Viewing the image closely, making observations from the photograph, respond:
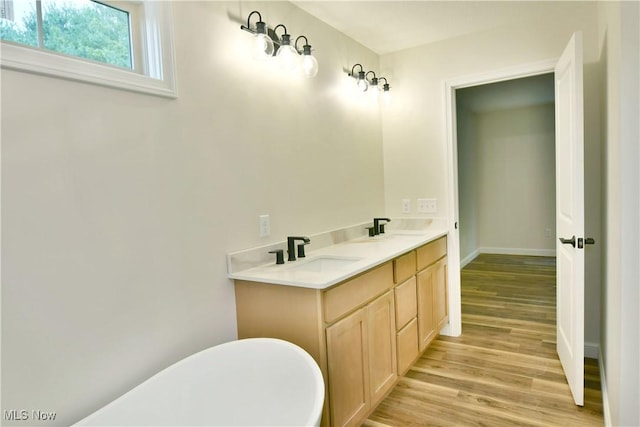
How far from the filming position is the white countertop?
1.72m

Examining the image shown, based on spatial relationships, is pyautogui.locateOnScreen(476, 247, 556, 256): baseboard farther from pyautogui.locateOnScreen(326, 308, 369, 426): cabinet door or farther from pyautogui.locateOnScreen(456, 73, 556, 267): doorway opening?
pyautogui.locateOnScreen(326, 308, 369, 426): cabinet door

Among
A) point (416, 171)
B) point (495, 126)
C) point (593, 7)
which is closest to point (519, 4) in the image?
point (593, 7)

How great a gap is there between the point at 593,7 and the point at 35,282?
341 centimetres

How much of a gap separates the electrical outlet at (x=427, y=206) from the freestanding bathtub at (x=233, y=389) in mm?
2039

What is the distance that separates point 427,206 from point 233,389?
7.33ft

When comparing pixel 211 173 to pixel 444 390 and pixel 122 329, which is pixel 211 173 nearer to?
pixel 122 329

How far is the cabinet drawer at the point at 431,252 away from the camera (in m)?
2.64

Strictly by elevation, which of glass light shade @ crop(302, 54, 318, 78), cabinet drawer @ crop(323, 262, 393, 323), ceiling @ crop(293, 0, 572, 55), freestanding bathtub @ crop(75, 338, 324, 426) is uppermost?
ceiling @ crop(293, 0, 572, 55)

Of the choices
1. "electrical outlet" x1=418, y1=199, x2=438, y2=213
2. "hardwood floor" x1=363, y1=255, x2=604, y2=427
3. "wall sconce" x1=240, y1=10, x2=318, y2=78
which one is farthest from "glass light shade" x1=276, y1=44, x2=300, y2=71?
"hardwood floor" x1=363, y1=255, x2=604, y2=427

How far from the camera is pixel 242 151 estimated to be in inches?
77.6

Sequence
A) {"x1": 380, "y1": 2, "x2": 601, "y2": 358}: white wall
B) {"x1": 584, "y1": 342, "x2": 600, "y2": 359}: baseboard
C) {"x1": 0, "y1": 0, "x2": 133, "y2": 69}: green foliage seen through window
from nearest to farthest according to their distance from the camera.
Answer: {"x1": 0, "y1": 0, "x2": 133, "y2": 69}: green foliage seen through window
{"x1": 380, "y1": 2, "x2": 601, "y2": 358}: white wall
{"x1": 584, "y1": 342, "x2": 600, "y2": 359}: baseboard

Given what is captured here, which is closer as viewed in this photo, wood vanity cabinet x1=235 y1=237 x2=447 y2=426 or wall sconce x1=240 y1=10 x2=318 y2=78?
wood vanity cabinet x1=235 y1=237 x2=447 y2=426

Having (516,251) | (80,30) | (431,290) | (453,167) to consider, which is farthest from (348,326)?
(516,251)

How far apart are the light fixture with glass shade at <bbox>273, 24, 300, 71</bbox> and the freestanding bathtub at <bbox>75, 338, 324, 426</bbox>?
1.51m
